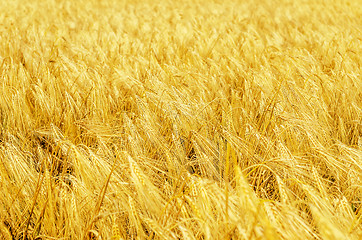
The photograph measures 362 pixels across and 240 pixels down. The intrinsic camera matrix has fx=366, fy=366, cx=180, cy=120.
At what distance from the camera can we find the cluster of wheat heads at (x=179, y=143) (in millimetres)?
1064

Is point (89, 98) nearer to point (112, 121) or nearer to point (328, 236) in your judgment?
point (112, 121)

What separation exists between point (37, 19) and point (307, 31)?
11.7 ft

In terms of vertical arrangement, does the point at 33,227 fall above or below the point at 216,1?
below

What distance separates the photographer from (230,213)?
3.21ft

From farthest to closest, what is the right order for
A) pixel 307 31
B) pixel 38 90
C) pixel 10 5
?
pixel 10 5 < pixel 307 31 < pixel 38 90

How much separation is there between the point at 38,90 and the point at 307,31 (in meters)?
3.45

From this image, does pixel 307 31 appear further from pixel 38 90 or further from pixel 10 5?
pixel 10 5

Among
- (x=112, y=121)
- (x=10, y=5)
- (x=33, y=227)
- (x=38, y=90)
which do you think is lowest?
(x=33, y=227)

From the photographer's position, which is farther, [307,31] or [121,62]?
[307,31]

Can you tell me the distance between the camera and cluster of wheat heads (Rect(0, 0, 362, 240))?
1.06 metres

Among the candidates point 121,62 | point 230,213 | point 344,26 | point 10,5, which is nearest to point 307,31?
point 344,26

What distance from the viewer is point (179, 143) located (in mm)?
1612

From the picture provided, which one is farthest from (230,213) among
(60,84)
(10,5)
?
(10,5)

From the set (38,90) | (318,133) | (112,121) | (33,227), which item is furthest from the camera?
(38,90)
